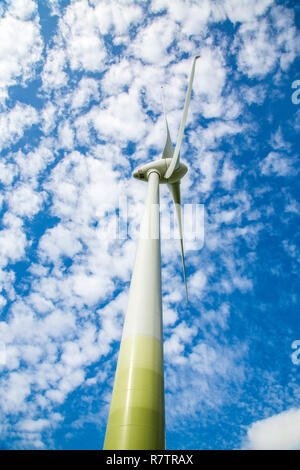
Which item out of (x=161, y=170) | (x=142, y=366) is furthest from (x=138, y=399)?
(x=161, y=170)

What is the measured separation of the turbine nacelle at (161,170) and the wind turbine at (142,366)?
8.06 meters

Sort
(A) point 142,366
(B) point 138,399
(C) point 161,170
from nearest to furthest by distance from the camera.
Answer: (B) point 138,399 < (A) point 142,366 < (C) point 161,170

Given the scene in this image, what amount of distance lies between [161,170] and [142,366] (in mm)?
14468

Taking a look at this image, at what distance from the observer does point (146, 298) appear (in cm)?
941

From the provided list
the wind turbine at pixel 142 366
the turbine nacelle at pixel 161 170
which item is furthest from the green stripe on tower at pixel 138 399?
the turbine nacelle at pixel 161 170

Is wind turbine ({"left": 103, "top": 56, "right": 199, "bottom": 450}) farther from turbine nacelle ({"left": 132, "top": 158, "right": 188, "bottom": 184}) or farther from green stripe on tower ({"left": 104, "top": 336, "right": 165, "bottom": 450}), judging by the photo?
turbine nacelle ({"left": 132, "top": 158, "right": 188, "bottom": 184})

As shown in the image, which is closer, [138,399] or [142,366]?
[138,399]

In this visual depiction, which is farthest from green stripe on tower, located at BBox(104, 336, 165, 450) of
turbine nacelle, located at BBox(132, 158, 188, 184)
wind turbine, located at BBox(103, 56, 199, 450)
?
turbine nacelle, located at BBox(132, 158, 188, 184)

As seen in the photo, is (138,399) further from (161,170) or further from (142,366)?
(161,170)

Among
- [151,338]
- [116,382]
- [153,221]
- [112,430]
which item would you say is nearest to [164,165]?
[153,221]

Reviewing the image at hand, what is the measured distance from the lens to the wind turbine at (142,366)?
660 cm

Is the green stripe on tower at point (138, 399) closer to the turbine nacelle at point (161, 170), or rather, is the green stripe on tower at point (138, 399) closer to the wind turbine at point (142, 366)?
the wind turbine at point (142, 366)

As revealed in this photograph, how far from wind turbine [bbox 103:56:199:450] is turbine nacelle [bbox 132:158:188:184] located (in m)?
8.06

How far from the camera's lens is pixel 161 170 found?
19.4 metres
